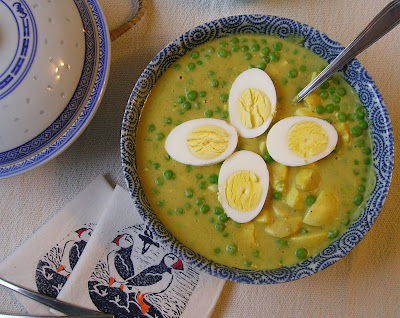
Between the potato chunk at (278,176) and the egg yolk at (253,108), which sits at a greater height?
the egg yolk at (253,108)

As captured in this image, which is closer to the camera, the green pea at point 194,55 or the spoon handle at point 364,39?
the spoon handle at point 364,39

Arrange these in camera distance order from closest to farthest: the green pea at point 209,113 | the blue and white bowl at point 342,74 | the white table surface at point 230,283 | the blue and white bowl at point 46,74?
the blue and white bowl at point 46,74
the blue and white bowl at point 342,74
the green pea at point 209,113
the white table surface at point 230,283

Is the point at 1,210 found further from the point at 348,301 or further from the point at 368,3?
the point at 368,3

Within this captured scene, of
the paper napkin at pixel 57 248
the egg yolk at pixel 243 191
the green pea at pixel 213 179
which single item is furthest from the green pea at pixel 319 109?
the paper napkin at pixel 57 248

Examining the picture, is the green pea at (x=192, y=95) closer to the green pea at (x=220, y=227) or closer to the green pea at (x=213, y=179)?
the green pea at (x=213, y=179)

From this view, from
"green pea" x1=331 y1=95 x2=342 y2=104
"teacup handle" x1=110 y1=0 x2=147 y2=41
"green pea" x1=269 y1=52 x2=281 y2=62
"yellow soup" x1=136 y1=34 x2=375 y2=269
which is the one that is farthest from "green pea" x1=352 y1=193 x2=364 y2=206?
"teacup handle" x1=110 y1=0 x2=147 y2=41

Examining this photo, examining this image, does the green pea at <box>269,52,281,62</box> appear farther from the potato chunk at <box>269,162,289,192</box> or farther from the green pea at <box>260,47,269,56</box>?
the potato chunk at <box>269,162,289,192</box>
